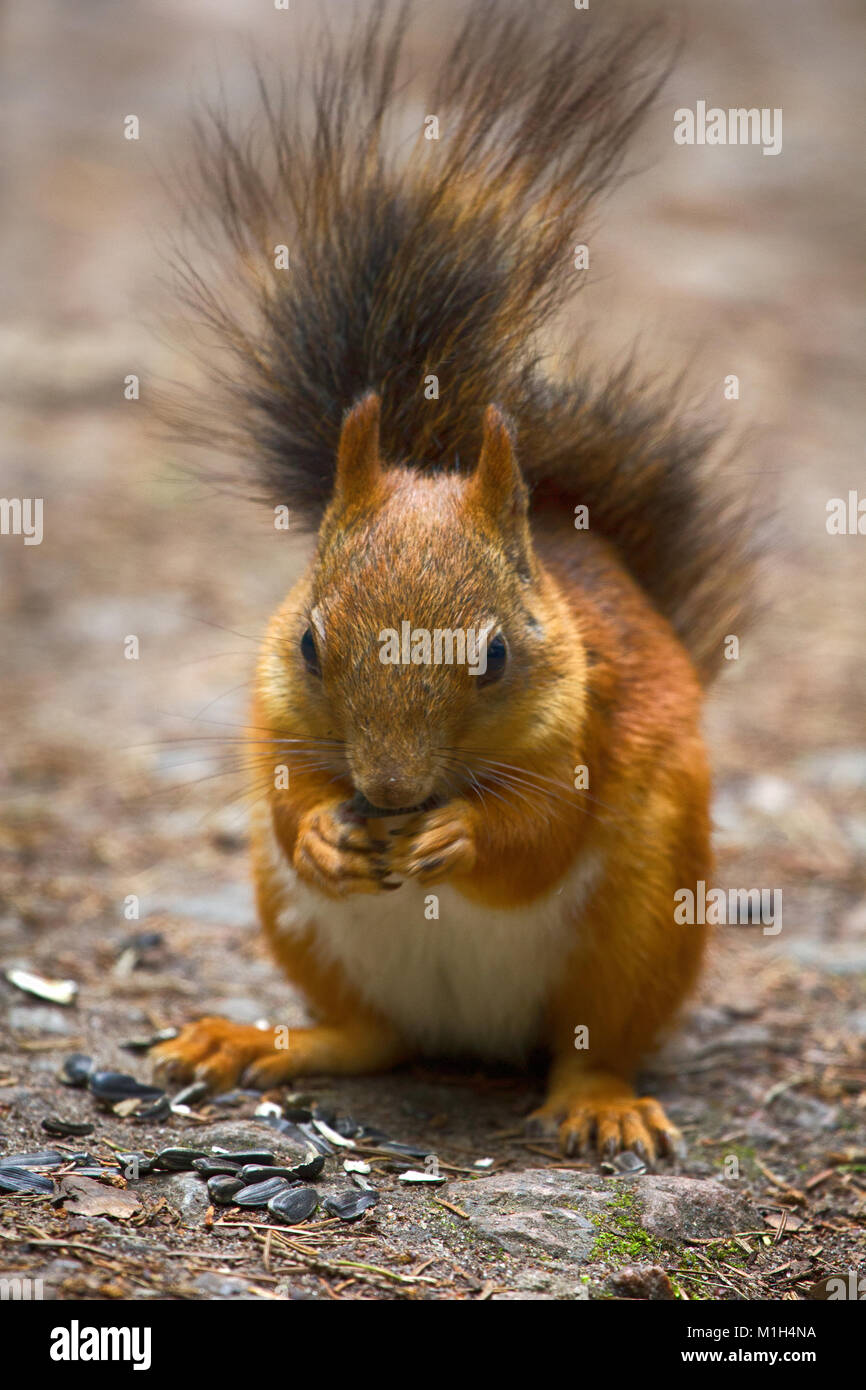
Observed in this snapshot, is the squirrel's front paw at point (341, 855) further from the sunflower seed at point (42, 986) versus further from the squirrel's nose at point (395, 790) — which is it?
the sunflower seed at point (42, 986)

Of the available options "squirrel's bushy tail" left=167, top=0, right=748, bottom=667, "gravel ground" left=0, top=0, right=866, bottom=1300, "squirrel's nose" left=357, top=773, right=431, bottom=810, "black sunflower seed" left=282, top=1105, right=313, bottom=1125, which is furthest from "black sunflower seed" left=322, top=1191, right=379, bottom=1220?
"squirrel's bushy tail" left=167, top=0, right=748, bottom=667

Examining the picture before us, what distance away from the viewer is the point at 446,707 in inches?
98.0

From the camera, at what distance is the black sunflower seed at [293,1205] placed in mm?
2398

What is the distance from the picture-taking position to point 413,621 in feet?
8.25

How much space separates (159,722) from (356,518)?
8.84ft

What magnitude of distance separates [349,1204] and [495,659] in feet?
3.22

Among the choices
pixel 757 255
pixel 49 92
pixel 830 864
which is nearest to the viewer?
pixel 830 864

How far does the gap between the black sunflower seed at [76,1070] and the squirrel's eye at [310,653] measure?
100cm

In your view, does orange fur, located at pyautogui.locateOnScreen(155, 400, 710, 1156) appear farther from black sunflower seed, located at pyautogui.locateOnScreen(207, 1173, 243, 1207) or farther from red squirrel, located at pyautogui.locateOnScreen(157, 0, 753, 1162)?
black sunflower seed, located at pyautogui.locateOnScreen(207, 1173, 243, 1207)
